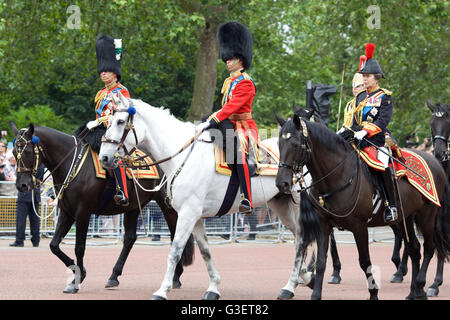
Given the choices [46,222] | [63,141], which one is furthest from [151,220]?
[63,141]

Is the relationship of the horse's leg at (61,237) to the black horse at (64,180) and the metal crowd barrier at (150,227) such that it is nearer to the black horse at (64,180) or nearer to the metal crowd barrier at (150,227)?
the black horse at (64,180)

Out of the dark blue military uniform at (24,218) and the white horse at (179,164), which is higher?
the white horse at (179,164)

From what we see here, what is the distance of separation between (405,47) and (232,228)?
1075cm

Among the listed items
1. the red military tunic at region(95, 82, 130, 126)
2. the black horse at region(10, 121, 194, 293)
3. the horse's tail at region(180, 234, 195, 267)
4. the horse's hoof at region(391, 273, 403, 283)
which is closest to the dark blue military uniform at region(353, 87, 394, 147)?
the horse's tail at region(180, 234, 195, 267)

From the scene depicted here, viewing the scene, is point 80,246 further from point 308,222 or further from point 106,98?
point 308,222

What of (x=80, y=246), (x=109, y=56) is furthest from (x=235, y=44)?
(x=80, y=246)

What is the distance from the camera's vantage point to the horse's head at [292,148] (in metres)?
8.65

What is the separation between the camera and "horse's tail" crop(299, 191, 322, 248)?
955cm

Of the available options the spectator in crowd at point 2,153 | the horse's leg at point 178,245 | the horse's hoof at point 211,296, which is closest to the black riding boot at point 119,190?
the horse's leg at point 178,245

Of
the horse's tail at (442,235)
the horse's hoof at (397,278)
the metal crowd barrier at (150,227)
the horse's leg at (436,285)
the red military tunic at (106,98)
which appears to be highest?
the red military tunic at (106,98)

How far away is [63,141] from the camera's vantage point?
1074cm

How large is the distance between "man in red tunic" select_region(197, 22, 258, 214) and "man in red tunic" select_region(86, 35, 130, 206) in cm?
142

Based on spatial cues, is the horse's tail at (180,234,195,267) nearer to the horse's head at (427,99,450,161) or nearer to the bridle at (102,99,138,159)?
the bridle at (102,99,138,159)
